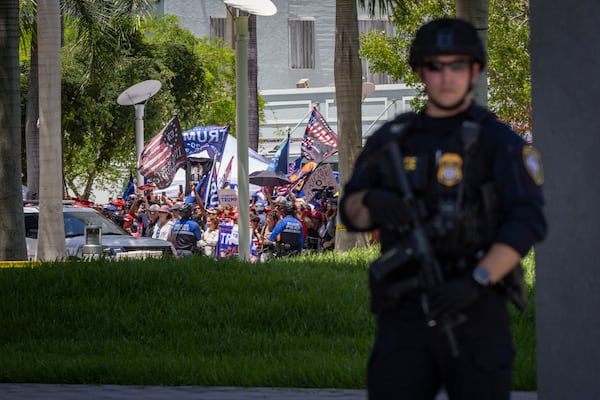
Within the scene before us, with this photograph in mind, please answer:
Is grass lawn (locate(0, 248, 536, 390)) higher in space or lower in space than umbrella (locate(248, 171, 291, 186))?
lower

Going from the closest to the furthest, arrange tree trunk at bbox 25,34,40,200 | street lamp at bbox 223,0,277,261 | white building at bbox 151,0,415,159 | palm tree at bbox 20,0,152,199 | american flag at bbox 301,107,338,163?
street lamp at bbox 223,0,277,261 → palm tree at bbox 20,0,152,199 → american flag at bbox 301,107,338,163 → tree trunk at bbox 25,34,40,200 → white building at bbox 151,0,415,159

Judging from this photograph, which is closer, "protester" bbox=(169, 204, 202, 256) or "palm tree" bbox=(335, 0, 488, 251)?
"palm tree" bbox=(335, 0, 488, 251)

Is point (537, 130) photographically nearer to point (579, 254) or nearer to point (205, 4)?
point (579, 254)

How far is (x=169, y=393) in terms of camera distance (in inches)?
355

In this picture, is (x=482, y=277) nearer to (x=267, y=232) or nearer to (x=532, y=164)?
(x=532, y=164)

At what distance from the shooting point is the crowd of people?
21.2 m

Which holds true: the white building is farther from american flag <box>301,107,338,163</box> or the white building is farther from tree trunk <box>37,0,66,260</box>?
tree trunk <box>37,0,66,260</box>

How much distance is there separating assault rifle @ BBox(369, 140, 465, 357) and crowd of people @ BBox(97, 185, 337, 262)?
54.7 feet

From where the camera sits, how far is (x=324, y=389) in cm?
921

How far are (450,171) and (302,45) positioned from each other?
2489 inches

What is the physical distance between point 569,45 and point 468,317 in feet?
6.88

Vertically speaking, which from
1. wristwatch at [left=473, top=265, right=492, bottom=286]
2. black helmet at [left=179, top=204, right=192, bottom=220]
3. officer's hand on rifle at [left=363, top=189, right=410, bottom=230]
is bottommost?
black helmet at [left=179, top=204, right=192, bottom=220]

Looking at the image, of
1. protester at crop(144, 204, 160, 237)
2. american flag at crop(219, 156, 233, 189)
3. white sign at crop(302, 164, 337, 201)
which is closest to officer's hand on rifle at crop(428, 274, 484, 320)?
protester at crop(144, 204, 160, 237)

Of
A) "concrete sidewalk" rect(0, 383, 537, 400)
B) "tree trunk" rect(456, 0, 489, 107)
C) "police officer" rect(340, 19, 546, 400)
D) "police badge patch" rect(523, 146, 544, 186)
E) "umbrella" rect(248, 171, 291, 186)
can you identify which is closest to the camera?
"police officer" rect(340, 19, 546, 400)
